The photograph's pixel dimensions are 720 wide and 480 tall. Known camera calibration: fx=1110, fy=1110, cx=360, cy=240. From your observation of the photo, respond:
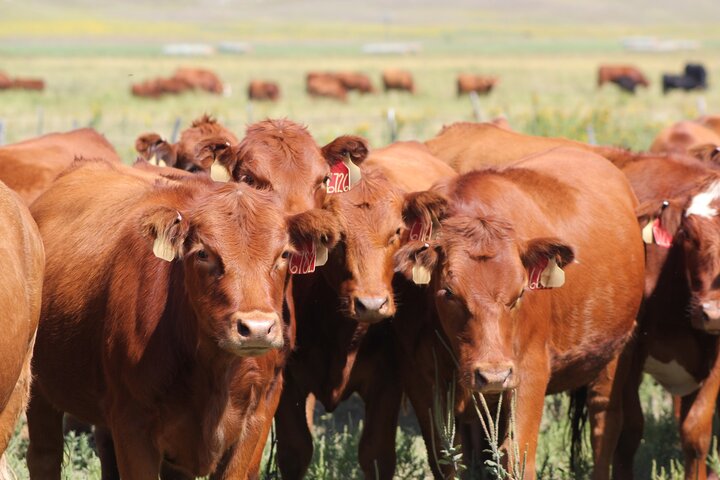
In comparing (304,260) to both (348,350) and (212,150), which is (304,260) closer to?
(348,350)

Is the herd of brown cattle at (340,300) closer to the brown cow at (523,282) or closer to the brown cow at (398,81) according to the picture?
the brown cow at (523,282)

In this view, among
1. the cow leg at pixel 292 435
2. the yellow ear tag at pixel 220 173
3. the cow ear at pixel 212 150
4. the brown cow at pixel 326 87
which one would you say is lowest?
the brown cow at pixel 326 87

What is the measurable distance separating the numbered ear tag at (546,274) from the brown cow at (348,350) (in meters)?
0.77

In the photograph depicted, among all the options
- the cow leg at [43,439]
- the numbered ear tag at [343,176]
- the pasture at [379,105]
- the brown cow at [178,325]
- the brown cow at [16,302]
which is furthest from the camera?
the pasture at [379,105]

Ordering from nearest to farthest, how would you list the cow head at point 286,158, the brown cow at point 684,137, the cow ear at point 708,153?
the cow head at point 286,158 < the cow ear at point 708,153 < the brown cow at point 684,137

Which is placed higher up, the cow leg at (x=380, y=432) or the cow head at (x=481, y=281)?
the cow head at (x=481, y=281)

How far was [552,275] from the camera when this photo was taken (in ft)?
16.9

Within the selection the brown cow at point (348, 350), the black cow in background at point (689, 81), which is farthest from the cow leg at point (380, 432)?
the black cow in background at point (689, 81)

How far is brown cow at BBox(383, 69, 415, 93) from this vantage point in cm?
4397

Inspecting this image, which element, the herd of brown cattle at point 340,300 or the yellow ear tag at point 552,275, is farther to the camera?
the yellow ear tag at point 552,275

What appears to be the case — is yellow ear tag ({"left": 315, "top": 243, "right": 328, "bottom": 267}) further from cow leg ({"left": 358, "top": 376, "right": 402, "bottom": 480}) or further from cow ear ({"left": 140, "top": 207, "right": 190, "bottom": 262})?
cow leg ({"left": 358, "top": 376, "right": 402, "bottom": 480})

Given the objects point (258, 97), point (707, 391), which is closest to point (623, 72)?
point (258, 97)

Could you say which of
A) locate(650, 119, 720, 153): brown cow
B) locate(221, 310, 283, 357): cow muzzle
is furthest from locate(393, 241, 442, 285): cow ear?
locate(650, 119, 720, 153): brown cow

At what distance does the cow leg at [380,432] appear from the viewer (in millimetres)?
5859
